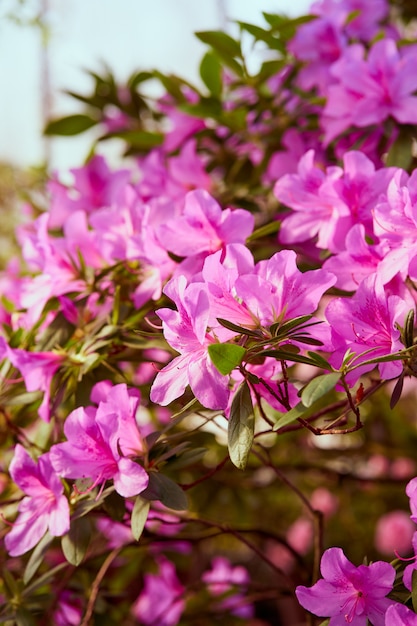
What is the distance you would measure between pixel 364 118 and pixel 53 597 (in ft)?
2.21

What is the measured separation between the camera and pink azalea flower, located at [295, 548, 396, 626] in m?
0.59

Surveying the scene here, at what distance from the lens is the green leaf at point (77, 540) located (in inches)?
27.3

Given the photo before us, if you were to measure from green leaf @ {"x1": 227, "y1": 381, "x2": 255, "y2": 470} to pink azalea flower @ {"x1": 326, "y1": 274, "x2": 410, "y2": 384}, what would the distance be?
8cm

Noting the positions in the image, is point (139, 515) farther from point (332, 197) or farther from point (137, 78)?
point (137, 78)

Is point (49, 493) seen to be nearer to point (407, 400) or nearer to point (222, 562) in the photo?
point (222, 562)

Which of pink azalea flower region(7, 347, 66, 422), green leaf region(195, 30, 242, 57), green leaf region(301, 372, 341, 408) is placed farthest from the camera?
green leaf region(195, 30, 242, 57)

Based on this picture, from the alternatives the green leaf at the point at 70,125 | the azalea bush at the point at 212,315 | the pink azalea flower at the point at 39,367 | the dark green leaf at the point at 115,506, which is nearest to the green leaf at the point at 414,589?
the azalea bush at the point at 212,315

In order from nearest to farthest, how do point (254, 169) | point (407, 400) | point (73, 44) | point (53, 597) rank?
point (53, 597)
point (254, 169)
point (73, 44)
point (407, 400)

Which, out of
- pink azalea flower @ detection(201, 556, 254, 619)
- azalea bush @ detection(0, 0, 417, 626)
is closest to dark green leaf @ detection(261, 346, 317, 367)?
azalea bush @ detection(0, 0, 417, 626)

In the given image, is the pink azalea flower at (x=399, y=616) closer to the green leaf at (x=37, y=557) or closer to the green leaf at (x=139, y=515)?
the green leaf at (x=139, y=515)

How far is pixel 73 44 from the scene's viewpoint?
75.8 inches

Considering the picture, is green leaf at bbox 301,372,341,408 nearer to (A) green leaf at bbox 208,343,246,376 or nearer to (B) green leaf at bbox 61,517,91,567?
(A) green leaf at bbox 208,343,246,376

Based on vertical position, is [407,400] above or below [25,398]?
below

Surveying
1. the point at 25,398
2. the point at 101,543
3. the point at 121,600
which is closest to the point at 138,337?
the point at 25,398
